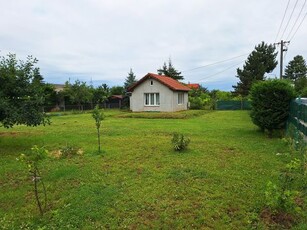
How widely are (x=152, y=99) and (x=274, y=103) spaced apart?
16.9 m

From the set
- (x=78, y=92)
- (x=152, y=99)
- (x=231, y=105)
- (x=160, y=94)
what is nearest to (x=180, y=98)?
(x=160, y=94)

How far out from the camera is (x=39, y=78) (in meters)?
9.99

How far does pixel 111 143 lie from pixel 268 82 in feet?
21.8

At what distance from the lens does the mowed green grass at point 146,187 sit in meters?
4.17

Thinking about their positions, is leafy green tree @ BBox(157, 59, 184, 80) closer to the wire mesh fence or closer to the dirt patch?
the wire mesh fence

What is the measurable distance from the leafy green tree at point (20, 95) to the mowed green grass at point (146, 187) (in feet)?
3.59

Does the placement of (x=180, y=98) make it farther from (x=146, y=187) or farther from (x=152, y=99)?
(x=146, y=187)

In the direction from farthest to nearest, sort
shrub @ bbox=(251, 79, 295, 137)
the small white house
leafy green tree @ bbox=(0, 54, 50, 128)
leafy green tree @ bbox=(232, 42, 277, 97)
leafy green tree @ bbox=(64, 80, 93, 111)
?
leafy green tree @ bbox=(232, 42, 277, 97), leafy green tree @ bbox=(64, 80, 93, 111), the small white house, shrub @ bbox=(251, 79, 295, 137), leafy green tree @ bbox=(0, 54, 50, 128)

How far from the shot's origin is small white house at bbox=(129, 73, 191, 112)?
25.9 meters

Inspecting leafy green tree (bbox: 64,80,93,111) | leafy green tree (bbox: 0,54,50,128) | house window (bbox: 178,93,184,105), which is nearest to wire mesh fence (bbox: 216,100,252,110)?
house window (bbox: 178,93,184,105)

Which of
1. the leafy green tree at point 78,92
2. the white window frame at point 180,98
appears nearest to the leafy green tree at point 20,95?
the white window frame at point 180,98

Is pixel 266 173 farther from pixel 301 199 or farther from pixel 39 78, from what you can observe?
pixel 39 78

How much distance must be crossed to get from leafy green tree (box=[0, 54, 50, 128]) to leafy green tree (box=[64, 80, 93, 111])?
2238cm

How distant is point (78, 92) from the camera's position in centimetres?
3173
